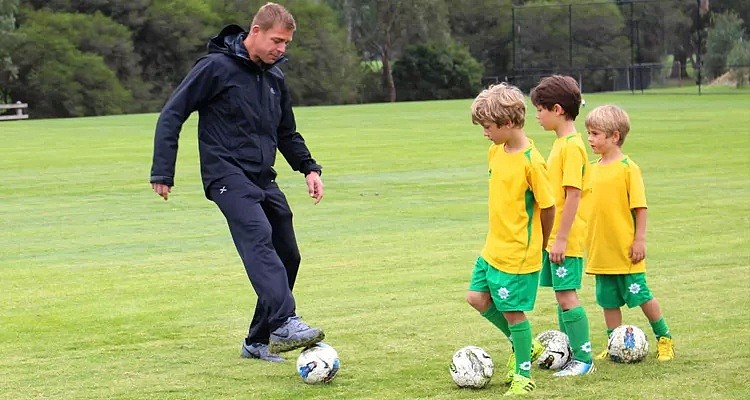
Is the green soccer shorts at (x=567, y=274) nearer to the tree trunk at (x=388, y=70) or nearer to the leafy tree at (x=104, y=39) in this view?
the leafy tree at (x=104, y=39)

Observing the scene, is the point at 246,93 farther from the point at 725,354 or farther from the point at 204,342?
the point at 725,354

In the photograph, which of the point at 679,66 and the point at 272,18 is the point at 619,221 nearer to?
the point at 272,18

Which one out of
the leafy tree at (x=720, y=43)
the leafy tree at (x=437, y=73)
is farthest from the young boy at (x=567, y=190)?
the leafy tree at (x=437, y=73)

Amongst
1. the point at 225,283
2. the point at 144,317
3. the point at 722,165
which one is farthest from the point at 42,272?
the point at 722,165

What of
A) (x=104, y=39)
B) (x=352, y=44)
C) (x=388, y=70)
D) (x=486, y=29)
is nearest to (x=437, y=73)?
(x=388, y=70)

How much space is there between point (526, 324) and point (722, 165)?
15032mm

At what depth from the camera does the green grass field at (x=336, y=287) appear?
22.6ft

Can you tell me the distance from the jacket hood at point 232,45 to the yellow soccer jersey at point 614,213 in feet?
6.13

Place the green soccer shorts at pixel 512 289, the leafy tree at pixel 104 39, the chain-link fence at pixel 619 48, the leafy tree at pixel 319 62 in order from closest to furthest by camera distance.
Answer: the green soccer shorts at pixel 512 289, the chain-link fence at pixel 619 48, the leafy tree at pixel 104 39, the leafy tree at pixel 319 62

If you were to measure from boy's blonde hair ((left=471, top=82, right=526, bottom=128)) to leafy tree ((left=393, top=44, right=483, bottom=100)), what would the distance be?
73.9 metres

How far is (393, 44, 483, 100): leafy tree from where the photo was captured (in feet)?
264

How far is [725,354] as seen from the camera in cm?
733

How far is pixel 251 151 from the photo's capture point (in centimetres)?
724

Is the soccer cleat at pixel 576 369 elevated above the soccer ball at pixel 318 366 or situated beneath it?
situated beneath
